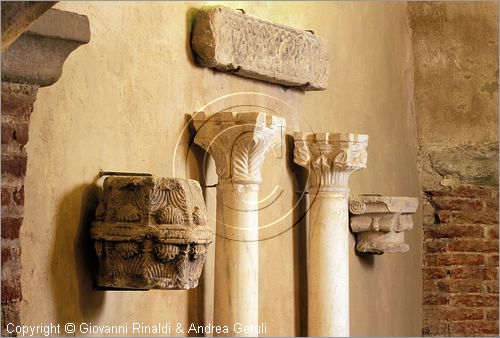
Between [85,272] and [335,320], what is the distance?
1.93 meters

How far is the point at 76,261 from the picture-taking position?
3896mm

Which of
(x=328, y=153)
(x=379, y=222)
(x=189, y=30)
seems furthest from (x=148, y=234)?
(x=379, y=222)

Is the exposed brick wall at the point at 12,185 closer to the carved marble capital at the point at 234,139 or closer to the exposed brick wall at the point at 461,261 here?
the carved marble capital at the point at 234,139

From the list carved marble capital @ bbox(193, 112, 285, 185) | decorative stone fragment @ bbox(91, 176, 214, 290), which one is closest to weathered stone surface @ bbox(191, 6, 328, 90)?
carved marble capital @ bbox(193, 112, 285, 185)

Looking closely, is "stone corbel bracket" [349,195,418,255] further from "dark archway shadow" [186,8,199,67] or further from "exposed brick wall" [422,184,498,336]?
→ "dark archway shadow" [186,8,199,67]

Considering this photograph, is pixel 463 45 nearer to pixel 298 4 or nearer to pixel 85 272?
pixel 298 4

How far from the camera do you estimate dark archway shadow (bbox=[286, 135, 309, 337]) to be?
219 inches

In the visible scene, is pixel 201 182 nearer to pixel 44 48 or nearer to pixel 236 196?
pixel 236 196

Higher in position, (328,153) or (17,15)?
(328,153)

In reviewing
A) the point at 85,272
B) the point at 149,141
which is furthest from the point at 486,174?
the point at 85,272

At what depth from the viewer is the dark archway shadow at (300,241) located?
18.3 ft

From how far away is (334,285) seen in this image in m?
5.53

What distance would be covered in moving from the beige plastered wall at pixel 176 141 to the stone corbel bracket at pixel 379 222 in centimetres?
13

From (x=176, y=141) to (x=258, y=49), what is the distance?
72 cm
